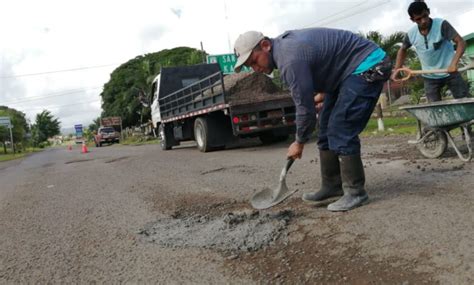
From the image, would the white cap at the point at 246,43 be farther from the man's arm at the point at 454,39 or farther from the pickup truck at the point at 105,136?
the pickup truck at the point at 105,136

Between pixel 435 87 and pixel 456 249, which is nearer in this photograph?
pixel 456 249

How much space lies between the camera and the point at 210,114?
463 inches

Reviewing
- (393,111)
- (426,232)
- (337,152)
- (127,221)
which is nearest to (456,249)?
(426,232)

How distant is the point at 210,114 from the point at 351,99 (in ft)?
27.0

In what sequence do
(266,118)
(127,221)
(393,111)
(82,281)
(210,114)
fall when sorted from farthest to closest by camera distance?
(393,111)
(210,114)
(266,118)
(127,221)
(82,281)

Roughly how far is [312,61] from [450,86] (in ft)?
9.87

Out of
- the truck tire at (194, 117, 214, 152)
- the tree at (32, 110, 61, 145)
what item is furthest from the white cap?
the tree at (32, 110, 61, 145)

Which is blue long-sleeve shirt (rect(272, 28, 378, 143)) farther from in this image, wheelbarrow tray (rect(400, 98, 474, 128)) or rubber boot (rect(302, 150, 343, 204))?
wheelbarrow tray (rect(400, 98, 474, 128))

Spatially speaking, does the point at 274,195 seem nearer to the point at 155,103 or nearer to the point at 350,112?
the point at 350,112

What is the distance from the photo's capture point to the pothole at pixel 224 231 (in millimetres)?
3383

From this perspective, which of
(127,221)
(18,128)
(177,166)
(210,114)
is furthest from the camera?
(18,128)

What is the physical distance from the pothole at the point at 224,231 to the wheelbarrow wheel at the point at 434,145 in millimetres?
2883

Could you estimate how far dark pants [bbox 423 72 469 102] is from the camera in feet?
18.5

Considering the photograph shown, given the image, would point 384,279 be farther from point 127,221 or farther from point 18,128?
point 18,128
